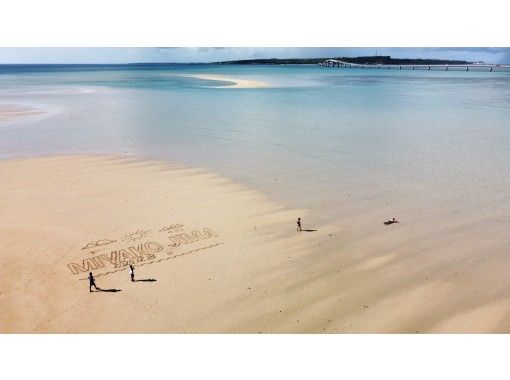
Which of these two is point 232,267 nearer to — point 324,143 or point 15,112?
Answer: point 324,143

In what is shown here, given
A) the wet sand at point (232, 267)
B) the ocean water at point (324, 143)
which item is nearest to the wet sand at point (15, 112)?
the ocean water at point (324, 143)

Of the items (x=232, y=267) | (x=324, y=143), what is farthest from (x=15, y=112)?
(x=232, y=267)

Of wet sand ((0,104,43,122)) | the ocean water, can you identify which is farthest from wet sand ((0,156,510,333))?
wet sand ((0,104,43,122))

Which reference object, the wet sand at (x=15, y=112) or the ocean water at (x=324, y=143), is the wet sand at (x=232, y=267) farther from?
the wet sand at (x=15, y=112)

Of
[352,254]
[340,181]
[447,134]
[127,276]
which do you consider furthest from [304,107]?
[127,276]

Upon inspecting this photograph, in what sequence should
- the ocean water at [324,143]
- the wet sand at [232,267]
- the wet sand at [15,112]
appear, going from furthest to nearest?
the wet sand at [15,112] → the ocean water at [324,143] → the wet sand at [232,267]

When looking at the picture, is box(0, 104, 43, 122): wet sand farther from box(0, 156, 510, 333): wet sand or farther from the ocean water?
box(0, 156, 510, 333): wet sand
